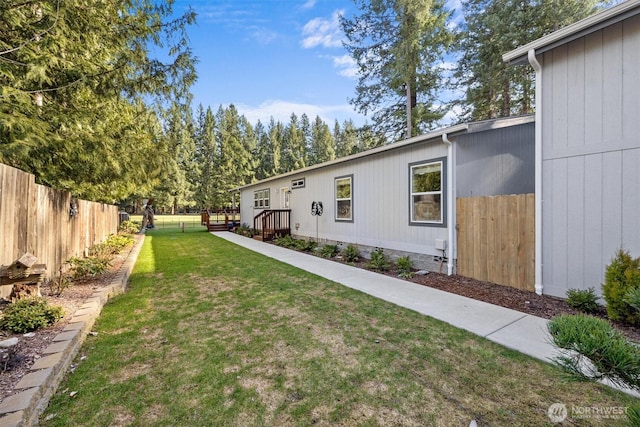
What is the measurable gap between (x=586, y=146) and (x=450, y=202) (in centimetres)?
216

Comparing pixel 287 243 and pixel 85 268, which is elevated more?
pixel 85 268

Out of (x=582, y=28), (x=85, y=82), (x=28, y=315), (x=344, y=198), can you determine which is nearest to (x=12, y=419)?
(x=28, y=315)

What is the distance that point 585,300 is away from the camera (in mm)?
3791

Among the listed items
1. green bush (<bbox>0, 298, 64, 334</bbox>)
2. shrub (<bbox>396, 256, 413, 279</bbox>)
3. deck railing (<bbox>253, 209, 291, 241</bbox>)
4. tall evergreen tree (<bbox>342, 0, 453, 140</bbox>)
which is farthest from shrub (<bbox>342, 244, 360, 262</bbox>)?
tall evergreen tree (<bbox>342, 0, 453, 140</bbox>)

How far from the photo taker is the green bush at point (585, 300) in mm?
3773

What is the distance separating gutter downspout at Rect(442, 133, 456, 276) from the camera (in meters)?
5.61

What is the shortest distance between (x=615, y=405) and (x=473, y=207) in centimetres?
370

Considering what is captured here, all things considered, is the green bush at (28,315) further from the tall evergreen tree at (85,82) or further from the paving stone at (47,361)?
the tall evergreen tree at (85,82)

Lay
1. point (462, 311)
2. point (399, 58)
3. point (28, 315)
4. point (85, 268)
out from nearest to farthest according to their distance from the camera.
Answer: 1. point (28, 315)
2. point (462, 311)
3. point (85, 268)
4. point (399, 58)

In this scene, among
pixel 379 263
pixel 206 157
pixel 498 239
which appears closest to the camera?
pixel 498 239

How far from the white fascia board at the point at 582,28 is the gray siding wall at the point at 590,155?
0.50 ft

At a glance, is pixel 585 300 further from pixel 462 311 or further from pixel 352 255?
pixel 352 255

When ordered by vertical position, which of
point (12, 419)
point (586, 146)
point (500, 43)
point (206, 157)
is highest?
point (206, 157)

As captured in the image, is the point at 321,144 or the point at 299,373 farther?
the point at 321,144
